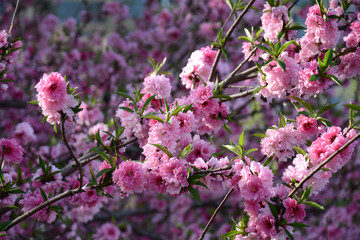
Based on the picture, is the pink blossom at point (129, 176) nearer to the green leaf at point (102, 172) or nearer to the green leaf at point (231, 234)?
the green leaf at point (102, 172)

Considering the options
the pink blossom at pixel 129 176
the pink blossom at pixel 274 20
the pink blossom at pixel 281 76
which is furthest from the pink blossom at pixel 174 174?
the pink blossom at pixel 274 20

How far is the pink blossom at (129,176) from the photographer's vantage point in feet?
5.76

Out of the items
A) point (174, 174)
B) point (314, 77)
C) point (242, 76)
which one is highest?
point (242, 76)

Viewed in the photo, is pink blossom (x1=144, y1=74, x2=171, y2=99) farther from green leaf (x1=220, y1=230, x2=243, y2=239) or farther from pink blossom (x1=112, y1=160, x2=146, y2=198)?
green leaf (x1=220, y1=230, x2=243, y2=239)

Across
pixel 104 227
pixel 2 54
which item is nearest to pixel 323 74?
pixel 2 54

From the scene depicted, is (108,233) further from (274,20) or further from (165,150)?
(274,20)

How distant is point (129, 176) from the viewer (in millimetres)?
1760

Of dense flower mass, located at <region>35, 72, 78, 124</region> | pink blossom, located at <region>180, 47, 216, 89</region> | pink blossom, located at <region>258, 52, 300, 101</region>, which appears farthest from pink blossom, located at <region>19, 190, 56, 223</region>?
pink blossom, located at <region>258, 52, 300, 101</region>

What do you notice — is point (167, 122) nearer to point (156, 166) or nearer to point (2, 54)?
point (156, 166)

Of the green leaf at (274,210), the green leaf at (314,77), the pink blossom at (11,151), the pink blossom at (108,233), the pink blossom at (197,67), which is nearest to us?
the green leaf at (274,210)

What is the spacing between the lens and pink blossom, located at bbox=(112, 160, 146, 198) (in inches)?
69.1

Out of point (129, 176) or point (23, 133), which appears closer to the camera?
point (129, 176)

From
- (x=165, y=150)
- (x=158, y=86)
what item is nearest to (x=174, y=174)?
(x=165, y=150)

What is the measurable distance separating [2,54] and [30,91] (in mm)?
2951
